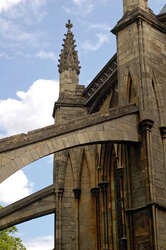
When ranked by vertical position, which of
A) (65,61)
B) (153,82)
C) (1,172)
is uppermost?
(65,61)

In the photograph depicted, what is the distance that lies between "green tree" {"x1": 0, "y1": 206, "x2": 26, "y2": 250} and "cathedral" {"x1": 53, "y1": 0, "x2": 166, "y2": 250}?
385 inches

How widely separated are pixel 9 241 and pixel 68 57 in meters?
11.4

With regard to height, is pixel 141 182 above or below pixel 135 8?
below

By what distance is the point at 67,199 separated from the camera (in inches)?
591

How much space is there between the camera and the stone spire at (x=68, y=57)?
58.2 feet

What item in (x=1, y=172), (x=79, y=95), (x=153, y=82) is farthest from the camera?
(x=79, y=95)

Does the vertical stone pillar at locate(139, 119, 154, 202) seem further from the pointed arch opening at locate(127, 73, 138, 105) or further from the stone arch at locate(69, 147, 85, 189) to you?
the stone arch at locate(69, 147, 85, 189)

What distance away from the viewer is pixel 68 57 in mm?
17906

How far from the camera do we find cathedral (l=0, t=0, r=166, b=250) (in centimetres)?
983

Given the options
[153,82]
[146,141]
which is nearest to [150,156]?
[146,141]

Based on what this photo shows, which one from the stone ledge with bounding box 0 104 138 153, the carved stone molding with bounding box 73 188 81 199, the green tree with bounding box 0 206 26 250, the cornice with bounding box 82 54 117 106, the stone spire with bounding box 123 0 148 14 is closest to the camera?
the stone ledge with bounding box 0 104 138 153

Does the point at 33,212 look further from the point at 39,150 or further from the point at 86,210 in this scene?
the point at 39,150

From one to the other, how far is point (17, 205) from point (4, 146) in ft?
19.7

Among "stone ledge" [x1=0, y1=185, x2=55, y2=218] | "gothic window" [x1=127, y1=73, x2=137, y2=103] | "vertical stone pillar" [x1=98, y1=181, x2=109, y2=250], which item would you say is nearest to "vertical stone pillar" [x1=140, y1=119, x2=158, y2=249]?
"gothic window" [x1=127, y1=73, x2=137, y2=103]
